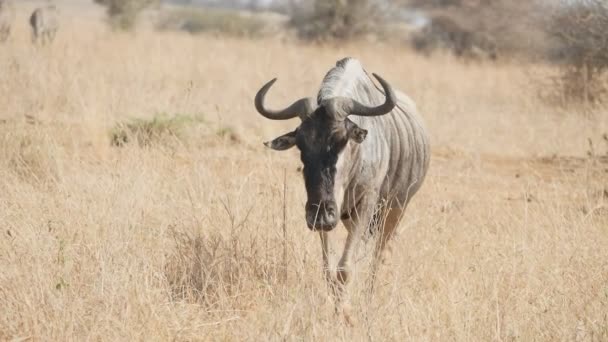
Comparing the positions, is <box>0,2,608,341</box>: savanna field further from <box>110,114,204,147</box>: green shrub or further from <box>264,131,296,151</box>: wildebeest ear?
<box>264,131,296,151</box>: wildebeest ear

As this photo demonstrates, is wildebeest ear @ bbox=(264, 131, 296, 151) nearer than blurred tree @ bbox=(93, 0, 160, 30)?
Yes

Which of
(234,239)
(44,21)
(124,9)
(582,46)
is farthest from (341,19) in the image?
(234,239)

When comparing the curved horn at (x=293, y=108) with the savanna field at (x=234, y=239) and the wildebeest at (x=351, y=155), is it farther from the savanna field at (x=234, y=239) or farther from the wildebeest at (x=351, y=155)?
the savanna field at (x=234, y=239)

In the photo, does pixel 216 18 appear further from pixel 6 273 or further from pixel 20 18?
pixel 6 273

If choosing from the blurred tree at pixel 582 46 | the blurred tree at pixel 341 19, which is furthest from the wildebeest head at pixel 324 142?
the blurred tree at pixel 341 19

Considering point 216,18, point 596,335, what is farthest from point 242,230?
point 216,18

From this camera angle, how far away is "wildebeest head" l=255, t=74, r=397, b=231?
415 centimetres

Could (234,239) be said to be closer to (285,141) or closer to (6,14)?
(285,141)

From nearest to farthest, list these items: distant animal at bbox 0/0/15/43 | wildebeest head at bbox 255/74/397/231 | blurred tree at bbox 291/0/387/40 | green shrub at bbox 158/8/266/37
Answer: wildebeest head at bbox 255/74/397/231 < distant animal at bbox 0/0/15/43 < blurred tree at bbox 291/0/387/40 < green shrub at bbox 158/8/266/37

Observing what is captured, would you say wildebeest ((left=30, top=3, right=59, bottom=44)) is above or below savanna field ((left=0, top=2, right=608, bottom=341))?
below

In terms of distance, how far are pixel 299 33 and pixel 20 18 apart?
759 centimetres

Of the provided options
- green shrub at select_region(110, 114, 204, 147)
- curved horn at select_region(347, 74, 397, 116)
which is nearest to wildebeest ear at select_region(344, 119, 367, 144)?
curved horn at select_region(347, 74, 397, 116)

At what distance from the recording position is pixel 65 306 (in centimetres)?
379

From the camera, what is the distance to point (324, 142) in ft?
13.9
